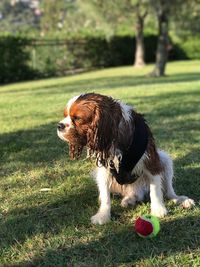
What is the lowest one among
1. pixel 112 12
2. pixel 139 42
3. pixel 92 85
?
pixel 92 85

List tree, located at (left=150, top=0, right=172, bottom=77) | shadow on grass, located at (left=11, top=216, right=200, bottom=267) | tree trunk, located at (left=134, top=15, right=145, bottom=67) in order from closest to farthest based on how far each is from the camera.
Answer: shadow on grass, located at (left=11, top=216, right=200, bottom=267) < tree, located at (left=150, top=0, right=172, bottom=77) < tree trunk, located at (left=134, top=15, right=145, bottom=67)

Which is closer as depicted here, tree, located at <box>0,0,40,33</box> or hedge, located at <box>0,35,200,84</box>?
hedge, located at <box>0,35,200,84</box>

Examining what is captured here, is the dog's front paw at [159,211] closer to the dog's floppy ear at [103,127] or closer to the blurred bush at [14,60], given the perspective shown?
the dog's floppy ear at [103,127]

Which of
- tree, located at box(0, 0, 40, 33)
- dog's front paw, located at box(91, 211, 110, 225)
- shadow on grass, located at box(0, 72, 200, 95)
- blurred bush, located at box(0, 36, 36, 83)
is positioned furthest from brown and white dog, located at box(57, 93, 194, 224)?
tree, located at box(0, 0, 40, 33)

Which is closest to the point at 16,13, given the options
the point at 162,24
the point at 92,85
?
the point at 162,24

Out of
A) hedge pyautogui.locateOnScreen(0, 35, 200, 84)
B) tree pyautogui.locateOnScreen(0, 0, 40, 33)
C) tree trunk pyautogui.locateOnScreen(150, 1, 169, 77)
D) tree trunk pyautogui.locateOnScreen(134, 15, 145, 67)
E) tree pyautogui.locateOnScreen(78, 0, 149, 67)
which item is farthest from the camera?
tree pyautogui.locateOnScreen(0, 0, 40, 33)

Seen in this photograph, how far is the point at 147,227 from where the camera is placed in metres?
3.61

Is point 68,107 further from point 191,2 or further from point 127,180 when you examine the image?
point 191,2

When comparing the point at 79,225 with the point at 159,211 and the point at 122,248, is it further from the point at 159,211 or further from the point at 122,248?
the point at 159,211

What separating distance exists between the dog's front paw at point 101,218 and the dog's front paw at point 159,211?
400 millimetres

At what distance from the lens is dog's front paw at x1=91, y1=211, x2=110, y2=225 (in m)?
4.02

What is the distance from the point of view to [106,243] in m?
3.65

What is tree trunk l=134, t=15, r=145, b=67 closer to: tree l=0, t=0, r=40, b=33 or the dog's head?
the dog's head

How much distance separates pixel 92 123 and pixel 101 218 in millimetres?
937
